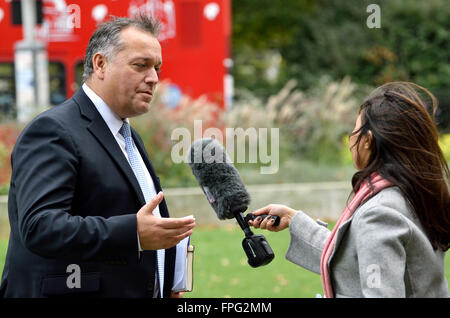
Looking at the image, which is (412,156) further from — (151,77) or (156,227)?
(151,77)

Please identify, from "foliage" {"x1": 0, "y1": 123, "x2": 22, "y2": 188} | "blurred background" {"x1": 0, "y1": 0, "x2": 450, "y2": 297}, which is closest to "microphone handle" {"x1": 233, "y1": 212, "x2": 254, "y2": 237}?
"blurred background" {"x1": 0, "y1": 0, "x2": 450, "y2": 297}

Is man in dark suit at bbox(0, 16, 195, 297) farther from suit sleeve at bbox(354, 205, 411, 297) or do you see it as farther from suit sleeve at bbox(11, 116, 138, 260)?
suit sleeve at bbox(354, 205, 411, 297)

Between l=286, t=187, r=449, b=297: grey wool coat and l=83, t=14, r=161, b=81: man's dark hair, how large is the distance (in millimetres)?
1168

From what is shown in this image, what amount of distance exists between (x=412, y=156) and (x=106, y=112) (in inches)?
48.8

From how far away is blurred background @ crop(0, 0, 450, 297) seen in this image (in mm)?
8203

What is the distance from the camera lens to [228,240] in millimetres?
7965

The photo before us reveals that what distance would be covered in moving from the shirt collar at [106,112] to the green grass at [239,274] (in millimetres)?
3301

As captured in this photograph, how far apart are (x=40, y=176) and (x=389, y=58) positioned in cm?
1963

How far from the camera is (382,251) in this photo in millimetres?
2002

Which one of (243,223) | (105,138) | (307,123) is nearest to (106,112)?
(105,138)

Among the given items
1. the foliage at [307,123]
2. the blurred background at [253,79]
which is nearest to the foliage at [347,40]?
the blurred background at [253,79]

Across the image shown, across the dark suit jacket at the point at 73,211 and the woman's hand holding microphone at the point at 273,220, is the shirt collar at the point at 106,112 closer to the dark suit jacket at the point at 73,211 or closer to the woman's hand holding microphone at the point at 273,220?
the dark suit jacket at the point at 73,211

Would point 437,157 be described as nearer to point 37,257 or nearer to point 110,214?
point 110,214

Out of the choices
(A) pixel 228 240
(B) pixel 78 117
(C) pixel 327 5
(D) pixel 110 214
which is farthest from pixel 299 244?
(C) pixel 327 5
